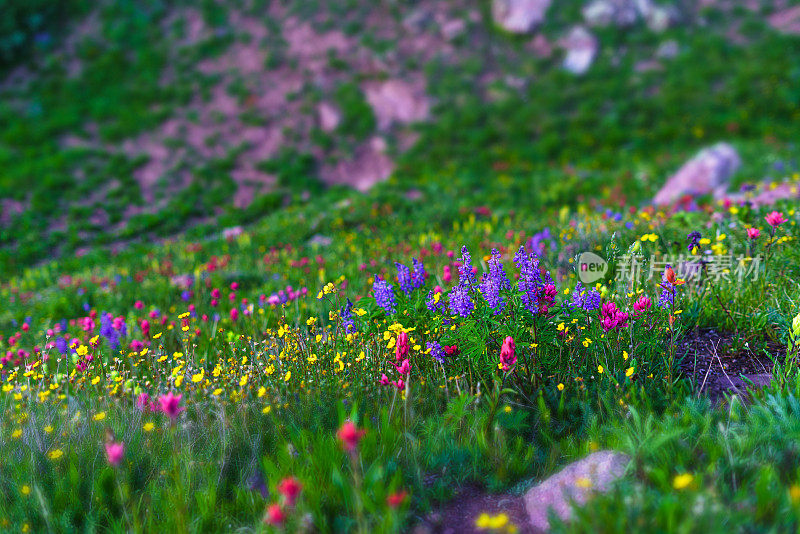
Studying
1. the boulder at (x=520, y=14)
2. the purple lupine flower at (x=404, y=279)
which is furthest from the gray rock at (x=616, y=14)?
the purple lupine flower at (x=404, y=279)

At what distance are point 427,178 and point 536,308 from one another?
11.0 metres

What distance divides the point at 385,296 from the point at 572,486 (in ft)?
5.25

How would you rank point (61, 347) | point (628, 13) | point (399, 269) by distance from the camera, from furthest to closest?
point (628, 13)
point (61, 347)
point (399, 269)

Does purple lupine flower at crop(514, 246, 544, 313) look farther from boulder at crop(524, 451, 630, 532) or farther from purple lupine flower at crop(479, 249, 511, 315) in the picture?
boulder at crop(524, 451, 630, 532)

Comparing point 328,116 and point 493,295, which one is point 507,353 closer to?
point 493,295

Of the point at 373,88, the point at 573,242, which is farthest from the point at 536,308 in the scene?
the point at 373,88

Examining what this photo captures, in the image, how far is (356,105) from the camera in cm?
1655

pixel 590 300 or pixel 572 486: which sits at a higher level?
pixel 590 300

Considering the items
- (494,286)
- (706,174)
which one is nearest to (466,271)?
(494,286)

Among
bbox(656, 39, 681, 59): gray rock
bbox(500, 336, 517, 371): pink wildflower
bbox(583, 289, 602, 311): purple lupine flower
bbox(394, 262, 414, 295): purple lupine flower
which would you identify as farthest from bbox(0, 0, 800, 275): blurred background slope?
bbox(500, 336, 517, 371): pink wildflower

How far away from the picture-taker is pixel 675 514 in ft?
5.86

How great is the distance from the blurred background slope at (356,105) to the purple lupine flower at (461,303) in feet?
26.2

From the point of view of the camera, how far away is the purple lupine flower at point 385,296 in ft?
11.1

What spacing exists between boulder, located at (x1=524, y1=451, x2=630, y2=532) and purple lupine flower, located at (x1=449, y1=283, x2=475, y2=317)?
947 millimetres
